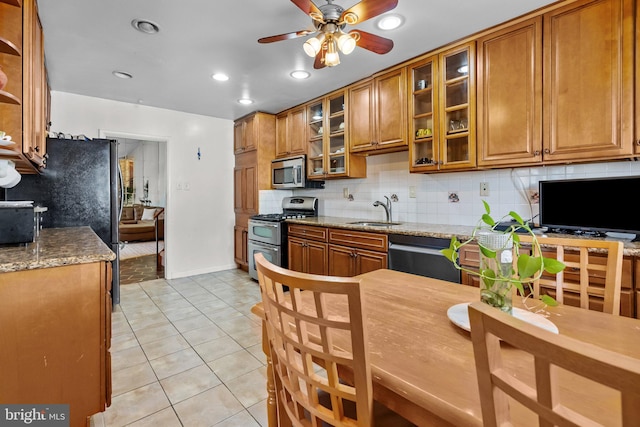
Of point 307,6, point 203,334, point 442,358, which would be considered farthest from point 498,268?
point 203,334

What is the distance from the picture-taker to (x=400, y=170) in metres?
3.32

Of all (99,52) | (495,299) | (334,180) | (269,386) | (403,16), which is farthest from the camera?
(334,180)

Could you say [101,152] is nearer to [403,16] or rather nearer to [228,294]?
[228,294]

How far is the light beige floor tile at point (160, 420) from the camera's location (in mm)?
1562

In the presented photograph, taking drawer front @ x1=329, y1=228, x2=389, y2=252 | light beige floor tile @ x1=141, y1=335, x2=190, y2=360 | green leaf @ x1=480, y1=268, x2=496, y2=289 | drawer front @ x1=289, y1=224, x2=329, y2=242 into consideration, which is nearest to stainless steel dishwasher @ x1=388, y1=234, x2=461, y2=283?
drawer front @ x1=329, y1=228, x2=389, y2=252

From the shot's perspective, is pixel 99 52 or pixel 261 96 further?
pixel 261 96

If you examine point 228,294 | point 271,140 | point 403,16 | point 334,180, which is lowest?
point 228,294

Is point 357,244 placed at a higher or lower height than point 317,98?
lower

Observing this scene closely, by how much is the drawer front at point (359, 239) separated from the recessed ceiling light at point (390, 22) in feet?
5.15

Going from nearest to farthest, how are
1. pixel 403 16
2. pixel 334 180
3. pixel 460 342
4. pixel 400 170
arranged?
pixel 460 342 → pixel 403 16 → pixel 400 170 → pixel 334 180

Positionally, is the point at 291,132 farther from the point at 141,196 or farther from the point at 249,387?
the point at 141,196

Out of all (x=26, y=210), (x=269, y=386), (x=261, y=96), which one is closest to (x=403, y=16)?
(x=261, y=96)

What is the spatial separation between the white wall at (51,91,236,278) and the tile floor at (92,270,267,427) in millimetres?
927

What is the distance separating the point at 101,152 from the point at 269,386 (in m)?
2.87
